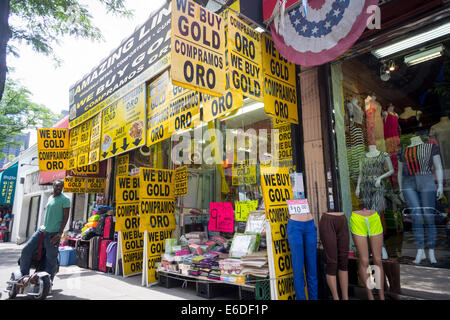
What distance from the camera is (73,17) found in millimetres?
7848

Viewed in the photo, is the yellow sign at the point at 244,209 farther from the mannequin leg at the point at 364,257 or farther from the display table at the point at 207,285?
the mannequin leg at the point at 364,257

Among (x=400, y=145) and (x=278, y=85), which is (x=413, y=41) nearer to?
(x=400, y=145)

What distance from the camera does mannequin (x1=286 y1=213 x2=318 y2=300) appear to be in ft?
12.0

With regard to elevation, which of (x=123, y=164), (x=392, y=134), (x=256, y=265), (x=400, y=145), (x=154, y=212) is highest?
(x=123, y=164)

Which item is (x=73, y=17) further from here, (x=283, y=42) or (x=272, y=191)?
(x=272, y=191)

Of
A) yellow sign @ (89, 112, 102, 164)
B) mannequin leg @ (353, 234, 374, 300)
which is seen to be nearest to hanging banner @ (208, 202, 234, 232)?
mannequin leg @ (353, 234, 374, 300)

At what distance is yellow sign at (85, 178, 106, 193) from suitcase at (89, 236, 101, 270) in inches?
114

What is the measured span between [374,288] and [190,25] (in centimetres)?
435

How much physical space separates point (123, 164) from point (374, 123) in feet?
26.8

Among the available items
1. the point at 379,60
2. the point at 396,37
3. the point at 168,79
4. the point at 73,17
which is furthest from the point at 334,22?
the point at 73,17

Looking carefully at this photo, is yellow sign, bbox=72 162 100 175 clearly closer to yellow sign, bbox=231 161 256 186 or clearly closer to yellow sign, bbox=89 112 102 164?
yellow sign, bbox=89 112 102 164

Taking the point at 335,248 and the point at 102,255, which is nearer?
the point at 335,248

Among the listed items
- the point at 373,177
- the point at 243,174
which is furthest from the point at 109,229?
the point at 373,177

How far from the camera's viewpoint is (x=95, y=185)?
10625 millimetres
